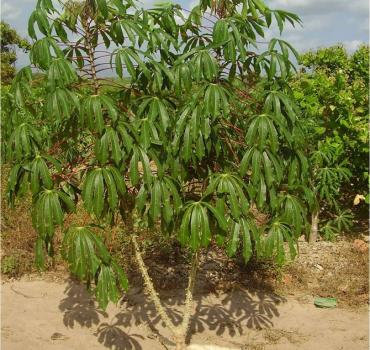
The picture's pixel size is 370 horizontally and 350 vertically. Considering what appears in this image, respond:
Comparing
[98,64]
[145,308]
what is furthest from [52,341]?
[98,64]

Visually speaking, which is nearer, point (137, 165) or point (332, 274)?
point (137, 165)

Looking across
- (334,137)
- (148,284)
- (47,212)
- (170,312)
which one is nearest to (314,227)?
(334,137)

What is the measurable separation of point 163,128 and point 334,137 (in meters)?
3.26

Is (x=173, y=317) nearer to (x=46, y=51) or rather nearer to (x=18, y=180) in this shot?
(x=18, y=180)

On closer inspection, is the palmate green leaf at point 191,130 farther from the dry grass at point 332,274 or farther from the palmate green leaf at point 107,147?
the dry grass at point 332,274

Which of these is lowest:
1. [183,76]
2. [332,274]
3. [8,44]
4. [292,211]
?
[332,274]

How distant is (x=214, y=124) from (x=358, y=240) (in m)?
3.33

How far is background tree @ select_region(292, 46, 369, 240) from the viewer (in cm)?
496

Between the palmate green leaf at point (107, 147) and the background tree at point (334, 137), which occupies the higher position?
the background tree at point (334, 137)

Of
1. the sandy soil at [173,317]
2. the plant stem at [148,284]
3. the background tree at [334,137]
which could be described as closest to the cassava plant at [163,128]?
the plant stem at [148,284]

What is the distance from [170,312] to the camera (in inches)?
154

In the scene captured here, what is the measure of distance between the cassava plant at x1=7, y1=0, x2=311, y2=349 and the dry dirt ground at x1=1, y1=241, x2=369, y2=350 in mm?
1280

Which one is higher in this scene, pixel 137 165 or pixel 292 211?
pixel 137 165

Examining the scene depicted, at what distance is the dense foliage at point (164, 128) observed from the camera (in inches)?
86.4
